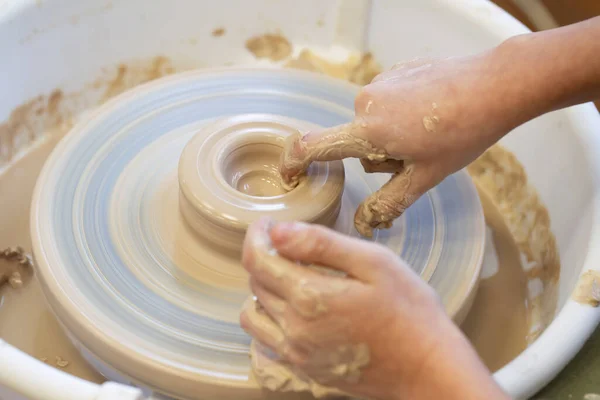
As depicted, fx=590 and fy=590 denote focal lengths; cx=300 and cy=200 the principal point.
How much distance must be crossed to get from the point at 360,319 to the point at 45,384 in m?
0.44

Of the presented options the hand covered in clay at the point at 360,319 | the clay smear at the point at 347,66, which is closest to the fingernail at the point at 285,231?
the hand covered in clay at the point at 360,319

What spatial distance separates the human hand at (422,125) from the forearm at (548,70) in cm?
1

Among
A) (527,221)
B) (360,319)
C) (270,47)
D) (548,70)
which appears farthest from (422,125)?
(270,47)

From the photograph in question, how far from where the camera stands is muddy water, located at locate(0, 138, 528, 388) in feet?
3.80

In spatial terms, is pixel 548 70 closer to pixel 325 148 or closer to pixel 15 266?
pixel 325 148

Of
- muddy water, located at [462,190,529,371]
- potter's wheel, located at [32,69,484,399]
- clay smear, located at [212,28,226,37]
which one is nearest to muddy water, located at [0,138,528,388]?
muddy water, located at [462,190,529,371]

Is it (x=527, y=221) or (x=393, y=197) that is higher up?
(x=393, y=197)

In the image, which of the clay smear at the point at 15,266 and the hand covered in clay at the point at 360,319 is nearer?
the hand covered in clay at the point at 360,319

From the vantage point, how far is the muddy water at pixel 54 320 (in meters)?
1.16

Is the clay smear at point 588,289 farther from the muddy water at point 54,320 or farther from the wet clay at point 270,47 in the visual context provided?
the wet clay at point 270,47

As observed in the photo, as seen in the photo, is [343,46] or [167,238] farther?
[343,46]

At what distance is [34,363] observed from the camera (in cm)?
83

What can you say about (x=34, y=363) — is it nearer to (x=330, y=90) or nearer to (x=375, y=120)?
(x=375, y=120)

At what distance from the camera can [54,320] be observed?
1199mm
